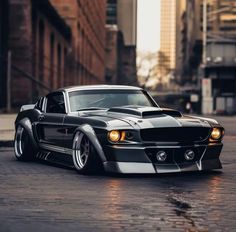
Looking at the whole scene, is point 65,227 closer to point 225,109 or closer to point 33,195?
point 33,195

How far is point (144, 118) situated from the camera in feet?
28.4

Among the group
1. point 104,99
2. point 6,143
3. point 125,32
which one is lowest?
point 6,143

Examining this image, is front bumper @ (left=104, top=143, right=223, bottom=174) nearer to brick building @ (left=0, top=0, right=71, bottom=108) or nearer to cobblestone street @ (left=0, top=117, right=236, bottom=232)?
cobblestone street @ (left=0, top=117, right=236, bottom=232)

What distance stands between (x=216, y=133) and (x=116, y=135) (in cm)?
160

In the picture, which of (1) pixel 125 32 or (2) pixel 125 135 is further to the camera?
(1) pixel 125 32

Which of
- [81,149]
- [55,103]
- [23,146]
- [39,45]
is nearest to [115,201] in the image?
[81,149]

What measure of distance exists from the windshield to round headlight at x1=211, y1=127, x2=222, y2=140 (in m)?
1.53

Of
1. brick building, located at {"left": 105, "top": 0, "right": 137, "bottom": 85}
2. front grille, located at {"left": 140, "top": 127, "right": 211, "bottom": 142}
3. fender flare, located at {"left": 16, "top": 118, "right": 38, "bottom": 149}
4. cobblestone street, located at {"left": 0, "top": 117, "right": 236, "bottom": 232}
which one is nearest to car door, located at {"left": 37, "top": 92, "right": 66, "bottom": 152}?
fender flare, located at {"left": 16, "top": 118, "right": 38, "bottom": 149}

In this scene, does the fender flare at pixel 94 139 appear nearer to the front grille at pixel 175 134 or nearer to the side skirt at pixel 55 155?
the front grille at pixel 175 134

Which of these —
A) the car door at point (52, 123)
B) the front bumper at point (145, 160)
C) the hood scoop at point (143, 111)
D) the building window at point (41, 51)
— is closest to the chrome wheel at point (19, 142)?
the car door at point (52, 123)

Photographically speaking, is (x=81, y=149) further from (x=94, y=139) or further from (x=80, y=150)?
(x=94, y=139)

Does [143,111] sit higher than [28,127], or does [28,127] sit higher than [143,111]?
[143,111]

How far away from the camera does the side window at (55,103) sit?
1026cm

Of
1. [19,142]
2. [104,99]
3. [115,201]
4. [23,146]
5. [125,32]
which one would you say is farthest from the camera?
[125,32]
